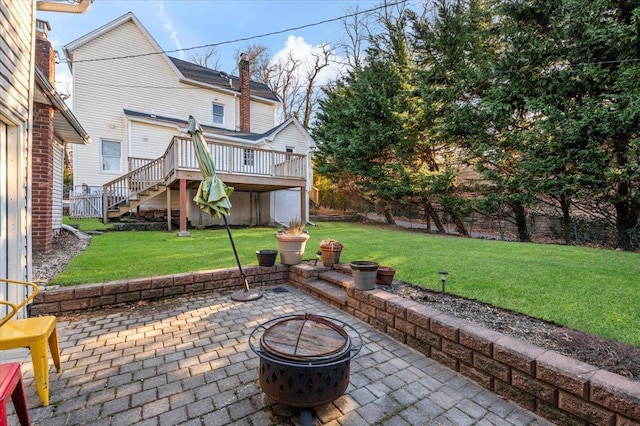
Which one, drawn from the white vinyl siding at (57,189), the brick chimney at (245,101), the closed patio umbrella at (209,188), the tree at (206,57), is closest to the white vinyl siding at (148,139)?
the brick chimney at (245,101)

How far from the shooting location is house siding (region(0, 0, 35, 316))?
3.09 m

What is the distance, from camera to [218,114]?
55.1 feet

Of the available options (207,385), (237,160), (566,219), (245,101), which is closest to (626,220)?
(566,219)

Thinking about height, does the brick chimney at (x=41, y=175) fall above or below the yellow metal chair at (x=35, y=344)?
above

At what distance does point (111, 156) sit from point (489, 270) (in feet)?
47.7

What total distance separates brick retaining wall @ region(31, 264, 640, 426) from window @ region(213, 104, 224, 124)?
14.1 m

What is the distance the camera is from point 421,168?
12.8m

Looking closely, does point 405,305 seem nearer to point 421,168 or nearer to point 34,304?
point 34,304

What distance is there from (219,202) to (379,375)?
318 cm

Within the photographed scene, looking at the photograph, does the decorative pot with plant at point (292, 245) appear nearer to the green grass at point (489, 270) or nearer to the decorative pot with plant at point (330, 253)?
the decorative pot with plant at point (330, 253)

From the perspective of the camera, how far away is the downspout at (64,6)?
4.61 metres

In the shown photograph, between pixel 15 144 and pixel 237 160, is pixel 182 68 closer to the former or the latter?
pixel 237 160

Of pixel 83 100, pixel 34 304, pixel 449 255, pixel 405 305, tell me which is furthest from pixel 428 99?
pixel 83 100

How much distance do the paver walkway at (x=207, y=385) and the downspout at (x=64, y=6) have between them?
457 cm
